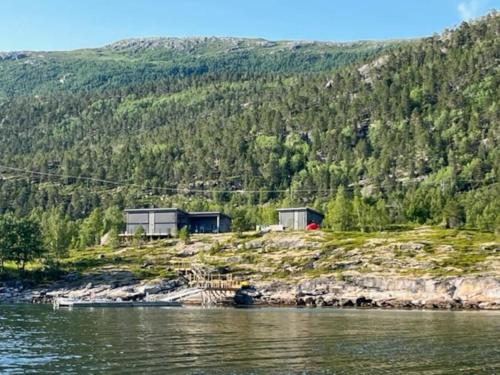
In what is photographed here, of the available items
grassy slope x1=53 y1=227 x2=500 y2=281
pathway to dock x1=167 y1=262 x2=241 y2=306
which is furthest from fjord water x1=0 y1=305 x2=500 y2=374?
grassy slope x1=53 y1=227 x2=500 y2=281

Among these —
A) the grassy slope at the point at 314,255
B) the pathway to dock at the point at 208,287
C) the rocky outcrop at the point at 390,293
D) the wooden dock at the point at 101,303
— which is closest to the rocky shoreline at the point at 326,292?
the rocky outcrop at the point at 390,293

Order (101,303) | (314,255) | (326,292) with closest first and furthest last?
(101,303), (326,292), (314,255)

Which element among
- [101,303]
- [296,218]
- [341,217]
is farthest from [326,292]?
[296,218]

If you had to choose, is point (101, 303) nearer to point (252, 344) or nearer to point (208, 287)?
point (208, 287)

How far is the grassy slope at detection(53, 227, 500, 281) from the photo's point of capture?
127 metres

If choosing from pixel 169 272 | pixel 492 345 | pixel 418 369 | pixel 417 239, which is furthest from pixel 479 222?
pixel 418 369

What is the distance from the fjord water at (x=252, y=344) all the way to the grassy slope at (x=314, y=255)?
39706mm

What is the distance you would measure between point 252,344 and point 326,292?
67985 millimetres

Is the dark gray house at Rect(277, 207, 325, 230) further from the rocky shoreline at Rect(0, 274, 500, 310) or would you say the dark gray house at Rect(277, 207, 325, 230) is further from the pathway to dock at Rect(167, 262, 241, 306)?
the rocky shoreline at Rect(0, 274, 500, 310)

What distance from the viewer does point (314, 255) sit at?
143750 mm

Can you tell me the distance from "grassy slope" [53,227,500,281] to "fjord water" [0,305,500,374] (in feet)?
130

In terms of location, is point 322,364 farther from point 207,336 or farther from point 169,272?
point 169,272

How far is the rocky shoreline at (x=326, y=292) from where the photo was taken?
365 feet

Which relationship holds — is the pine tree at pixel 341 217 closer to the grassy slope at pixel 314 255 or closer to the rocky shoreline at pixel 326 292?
the grassy slope at pixel 314 255
